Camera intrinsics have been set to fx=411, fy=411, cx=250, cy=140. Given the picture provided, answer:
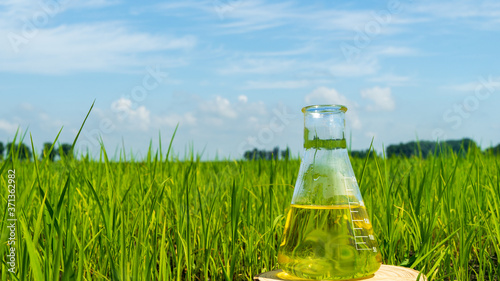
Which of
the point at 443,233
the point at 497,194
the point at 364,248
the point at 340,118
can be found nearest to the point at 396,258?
the point at 443,233

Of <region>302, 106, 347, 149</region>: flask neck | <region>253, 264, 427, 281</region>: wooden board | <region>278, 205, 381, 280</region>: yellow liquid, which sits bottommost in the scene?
<region>253, 264, 427, 281</region>: wooden board

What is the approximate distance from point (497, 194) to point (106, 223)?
5.98ft

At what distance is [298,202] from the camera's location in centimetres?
133

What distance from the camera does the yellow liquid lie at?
1245mm

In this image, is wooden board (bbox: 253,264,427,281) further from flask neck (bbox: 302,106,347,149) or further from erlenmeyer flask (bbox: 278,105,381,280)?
flask neck (bbox: 302,106,347,149)

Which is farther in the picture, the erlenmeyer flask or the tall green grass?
A: the tall green grass

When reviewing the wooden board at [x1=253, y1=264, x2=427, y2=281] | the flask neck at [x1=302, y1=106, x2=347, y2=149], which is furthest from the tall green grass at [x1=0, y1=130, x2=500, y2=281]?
the flask neck at [x1=302, y1=106, x2=347, y2=149]

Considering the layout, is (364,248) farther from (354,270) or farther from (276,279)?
(276,279)

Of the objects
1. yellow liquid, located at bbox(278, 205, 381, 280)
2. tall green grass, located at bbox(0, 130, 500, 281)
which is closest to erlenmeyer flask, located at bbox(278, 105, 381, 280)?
yellow liquid, located at bbox(278, 205, 381, 280)

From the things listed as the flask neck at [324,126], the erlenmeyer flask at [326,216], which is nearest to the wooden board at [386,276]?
the erlenmeyer flask at [326,216]

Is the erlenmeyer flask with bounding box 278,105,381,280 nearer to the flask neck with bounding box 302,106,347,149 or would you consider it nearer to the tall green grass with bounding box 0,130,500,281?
the flask neck with bounding box 302,106,347,149

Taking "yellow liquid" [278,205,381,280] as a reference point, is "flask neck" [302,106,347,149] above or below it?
above

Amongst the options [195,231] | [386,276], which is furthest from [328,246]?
[195,231]

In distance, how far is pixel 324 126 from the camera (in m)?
1.31
